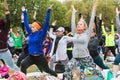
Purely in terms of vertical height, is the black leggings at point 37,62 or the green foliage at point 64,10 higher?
the black leggings at point 37,62

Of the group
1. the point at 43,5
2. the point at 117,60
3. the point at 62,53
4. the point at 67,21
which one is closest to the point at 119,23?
the point at 117,60

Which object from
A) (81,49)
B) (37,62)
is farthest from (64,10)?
(81,49)

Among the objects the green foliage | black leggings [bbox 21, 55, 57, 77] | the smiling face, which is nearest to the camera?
the smiling face

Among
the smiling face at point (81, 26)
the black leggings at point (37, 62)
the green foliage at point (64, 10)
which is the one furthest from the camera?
the green foliage at point (64, 10)

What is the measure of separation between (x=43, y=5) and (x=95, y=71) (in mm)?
58229

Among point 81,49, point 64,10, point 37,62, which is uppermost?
point 81,49

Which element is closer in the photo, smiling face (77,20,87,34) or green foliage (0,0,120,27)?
smiling face (77,20,87,34)

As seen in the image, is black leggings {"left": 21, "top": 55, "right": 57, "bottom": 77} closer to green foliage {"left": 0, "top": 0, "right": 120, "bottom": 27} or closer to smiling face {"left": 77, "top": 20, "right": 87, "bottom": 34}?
smiling face {"left": 77, "top": 20, "right": 87, "bottom": 34}

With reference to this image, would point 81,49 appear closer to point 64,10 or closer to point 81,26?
point 81,26

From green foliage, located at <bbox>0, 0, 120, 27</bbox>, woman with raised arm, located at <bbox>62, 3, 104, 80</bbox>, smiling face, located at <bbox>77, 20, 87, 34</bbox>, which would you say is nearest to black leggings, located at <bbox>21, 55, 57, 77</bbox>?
woman with raised arm, located at <bbox>62, 3, 104, 80</bbox>

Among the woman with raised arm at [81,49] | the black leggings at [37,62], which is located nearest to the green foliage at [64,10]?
the black leggings at [37,62]

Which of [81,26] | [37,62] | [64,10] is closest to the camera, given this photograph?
[81,26]

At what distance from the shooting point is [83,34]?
8945 mm

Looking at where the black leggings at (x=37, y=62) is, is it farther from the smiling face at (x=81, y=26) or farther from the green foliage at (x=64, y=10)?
the green foliage at (x=64, y=10)
